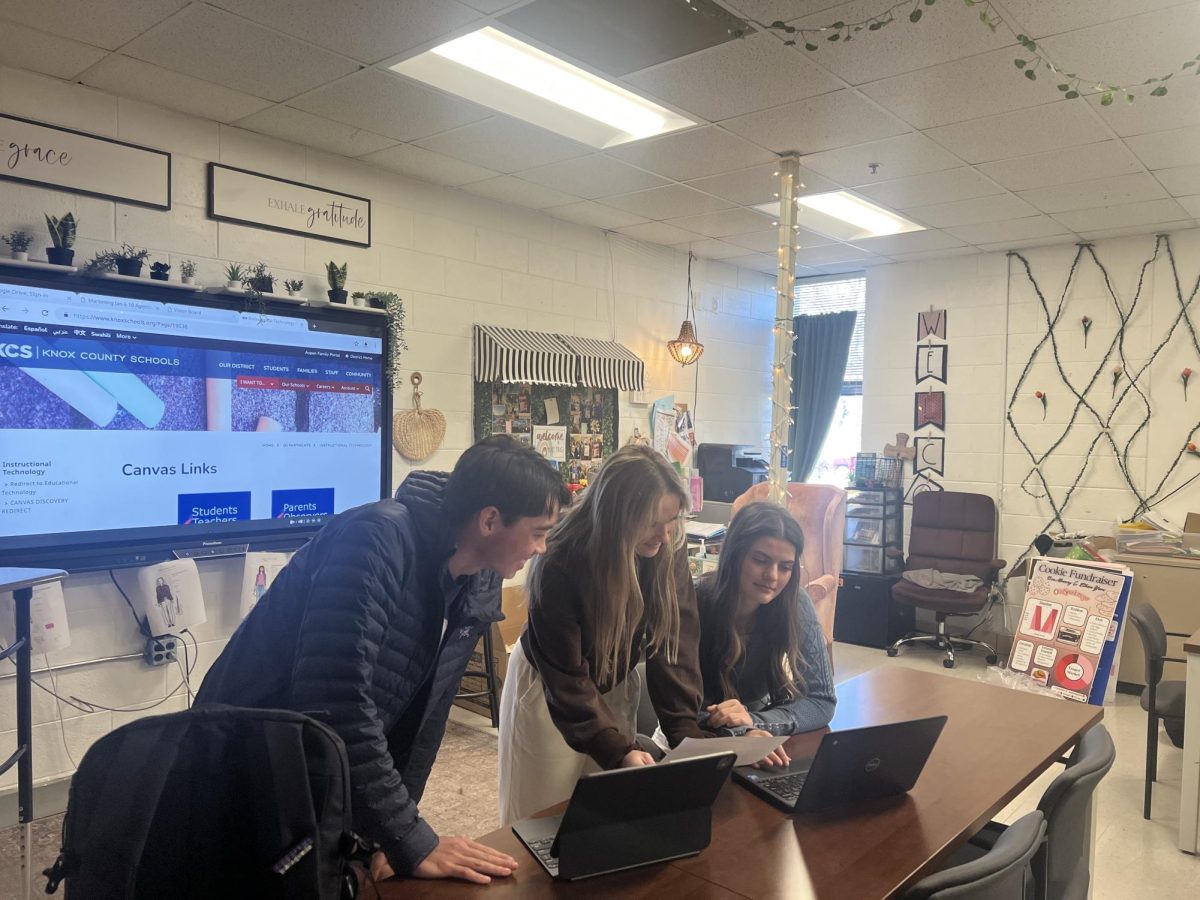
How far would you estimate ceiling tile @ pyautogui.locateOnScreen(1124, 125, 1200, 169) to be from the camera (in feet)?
12.1

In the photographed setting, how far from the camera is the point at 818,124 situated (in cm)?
367

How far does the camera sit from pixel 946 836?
1.64 m

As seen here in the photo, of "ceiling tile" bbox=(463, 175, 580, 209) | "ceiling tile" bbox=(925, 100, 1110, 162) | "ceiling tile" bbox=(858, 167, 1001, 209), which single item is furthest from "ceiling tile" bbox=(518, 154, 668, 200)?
"ceiling tile" bbox=(925, 100, 1110, 162)

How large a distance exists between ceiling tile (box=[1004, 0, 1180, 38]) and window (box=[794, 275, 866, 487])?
4.19 meters

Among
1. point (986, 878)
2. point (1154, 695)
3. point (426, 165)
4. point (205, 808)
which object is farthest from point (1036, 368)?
point (205, 808)

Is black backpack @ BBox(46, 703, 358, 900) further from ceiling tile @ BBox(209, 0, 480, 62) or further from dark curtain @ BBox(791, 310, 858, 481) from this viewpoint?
dark curtain @ BBox(791, 310, 858, 481)

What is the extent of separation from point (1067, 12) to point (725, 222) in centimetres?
278

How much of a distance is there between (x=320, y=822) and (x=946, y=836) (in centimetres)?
116

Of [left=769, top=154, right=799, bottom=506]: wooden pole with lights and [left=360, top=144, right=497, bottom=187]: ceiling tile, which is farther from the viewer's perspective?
[left=769, top=154, right=799, bottom=506]: wooden pole with lights

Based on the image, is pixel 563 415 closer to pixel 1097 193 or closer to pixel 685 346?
pixel 685 346

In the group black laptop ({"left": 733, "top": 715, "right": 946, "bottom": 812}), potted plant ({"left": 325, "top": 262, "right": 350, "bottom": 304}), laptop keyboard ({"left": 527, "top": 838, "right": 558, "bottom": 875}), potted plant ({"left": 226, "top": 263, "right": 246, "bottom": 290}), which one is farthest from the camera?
potted plant ({"left": 325, "top": 262, "right": 350, "bottom": 304})

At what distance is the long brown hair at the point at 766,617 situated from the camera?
229 cm

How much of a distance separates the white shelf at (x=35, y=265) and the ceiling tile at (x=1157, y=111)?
3857mm

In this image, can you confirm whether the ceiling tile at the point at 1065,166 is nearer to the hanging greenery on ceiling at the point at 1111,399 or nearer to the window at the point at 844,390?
the hanging greenery on ceiling at the point at 1111,399
